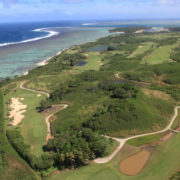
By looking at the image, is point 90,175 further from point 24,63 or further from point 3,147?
point 24,63

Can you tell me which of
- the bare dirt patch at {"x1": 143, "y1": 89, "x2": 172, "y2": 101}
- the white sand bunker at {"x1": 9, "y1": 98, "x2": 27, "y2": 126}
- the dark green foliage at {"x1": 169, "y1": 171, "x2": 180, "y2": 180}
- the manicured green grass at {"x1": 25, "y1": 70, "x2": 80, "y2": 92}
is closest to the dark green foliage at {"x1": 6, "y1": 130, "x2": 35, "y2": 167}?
the white sand bunker at {"x1": 9, "y1": 98, "x2": 27, "y2": 126}

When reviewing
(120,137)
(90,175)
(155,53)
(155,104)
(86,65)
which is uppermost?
(155,53)

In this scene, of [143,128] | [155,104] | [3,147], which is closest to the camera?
[3,147]

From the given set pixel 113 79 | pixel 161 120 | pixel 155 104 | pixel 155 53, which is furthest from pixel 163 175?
pixel 155 53

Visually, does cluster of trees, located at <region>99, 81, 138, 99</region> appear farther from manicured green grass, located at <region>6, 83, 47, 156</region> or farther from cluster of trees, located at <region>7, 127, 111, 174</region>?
manicured green grass, located at <region>6, 83, 47, 156</region>

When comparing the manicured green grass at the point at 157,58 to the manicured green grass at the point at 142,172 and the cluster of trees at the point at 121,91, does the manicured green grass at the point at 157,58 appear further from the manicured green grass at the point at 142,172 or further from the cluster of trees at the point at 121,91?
the manicured green grass at the point at 142,172

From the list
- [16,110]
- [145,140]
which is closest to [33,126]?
[16,110]

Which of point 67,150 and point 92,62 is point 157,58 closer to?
point 92,62
